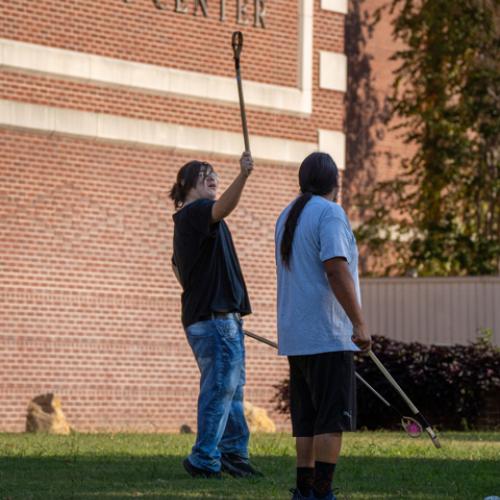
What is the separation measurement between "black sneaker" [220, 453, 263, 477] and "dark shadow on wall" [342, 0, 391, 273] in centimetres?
1956

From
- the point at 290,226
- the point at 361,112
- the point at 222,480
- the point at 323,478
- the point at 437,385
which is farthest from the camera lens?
the point at 361,112

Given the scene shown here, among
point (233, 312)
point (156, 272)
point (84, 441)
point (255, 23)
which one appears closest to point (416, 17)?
point (255, 23)

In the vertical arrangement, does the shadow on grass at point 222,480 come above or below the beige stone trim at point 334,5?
below

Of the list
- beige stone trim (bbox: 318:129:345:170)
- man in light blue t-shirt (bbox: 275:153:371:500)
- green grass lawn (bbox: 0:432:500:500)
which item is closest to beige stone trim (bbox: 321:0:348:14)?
beige stone trim (bbox: 318:129:345:170)

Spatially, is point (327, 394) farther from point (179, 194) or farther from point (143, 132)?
point (143, 132)

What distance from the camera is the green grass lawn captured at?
349 inches

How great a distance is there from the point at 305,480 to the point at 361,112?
22.5 m

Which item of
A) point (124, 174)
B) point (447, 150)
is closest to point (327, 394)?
point (124, 174)

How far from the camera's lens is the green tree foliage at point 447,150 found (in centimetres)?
2861

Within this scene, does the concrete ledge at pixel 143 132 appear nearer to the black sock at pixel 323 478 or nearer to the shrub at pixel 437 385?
the shrub at pixel 437 385

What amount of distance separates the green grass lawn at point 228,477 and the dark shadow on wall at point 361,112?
1484cm

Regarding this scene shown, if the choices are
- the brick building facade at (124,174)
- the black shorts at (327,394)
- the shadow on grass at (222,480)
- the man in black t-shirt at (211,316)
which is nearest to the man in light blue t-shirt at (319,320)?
the black shorts at (327,394)

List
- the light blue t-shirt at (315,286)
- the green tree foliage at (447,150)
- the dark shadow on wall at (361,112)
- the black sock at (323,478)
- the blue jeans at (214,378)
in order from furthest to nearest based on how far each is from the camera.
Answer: the dark shadow on wall at (361,112), the green tree foliage at (447,150), the blue jeans at (214,378), the light blue t-shirt at (315,286), the black sock at (323,478)

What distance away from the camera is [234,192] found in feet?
29.8
